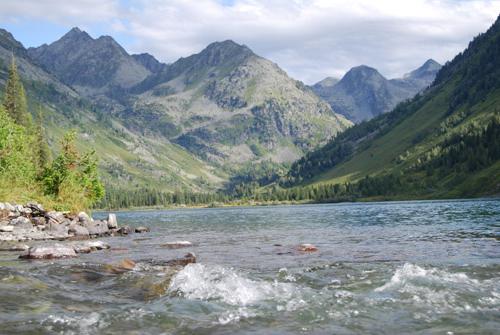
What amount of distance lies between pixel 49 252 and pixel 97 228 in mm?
Result: 32857

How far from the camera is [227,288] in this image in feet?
76.4

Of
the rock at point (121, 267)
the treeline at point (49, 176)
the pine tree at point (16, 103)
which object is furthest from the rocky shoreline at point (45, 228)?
the pine tree at point (16, 103)

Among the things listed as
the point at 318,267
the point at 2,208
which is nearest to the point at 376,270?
the point at 318,267

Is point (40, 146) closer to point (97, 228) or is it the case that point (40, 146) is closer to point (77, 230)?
point (97, 228)

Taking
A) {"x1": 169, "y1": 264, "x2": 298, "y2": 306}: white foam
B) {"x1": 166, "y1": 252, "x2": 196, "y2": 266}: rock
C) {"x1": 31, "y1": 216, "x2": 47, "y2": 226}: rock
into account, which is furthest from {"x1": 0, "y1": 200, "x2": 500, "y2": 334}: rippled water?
{"x1": 31, "y1": 216, "x2": 47, "y2": 226}: rock

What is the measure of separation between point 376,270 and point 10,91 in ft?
449

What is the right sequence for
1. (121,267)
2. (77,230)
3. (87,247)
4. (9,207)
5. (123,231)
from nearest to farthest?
(121,267) < (87,247) < (77,230) < (9,207) < (123,231)

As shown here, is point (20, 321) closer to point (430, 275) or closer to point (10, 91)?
point (430, 275)

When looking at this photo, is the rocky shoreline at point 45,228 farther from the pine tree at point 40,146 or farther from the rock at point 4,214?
the pine tree at point 40,146

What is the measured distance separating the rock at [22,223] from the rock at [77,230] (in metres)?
5.24

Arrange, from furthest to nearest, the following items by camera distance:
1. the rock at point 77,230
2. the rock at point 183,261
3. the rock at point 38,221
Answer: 1. the rock at point 77,230
2. the rock at point 38,221
3. the rock at point 183,261

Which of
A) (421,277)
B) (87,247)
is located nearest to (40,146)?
(87,247)

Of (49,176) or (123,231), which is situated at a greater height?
(49,176)

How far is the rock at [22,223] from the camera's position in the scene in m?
60.5
